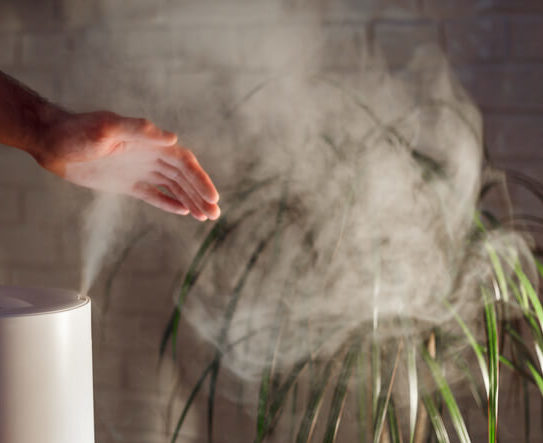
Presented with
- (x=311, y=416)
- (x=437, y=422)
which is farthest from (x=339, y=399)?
(x=437, y=422)

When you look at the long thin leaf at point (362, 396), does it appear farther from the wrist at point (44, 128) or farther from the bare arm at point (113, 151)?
the wrist at point (44, 128)

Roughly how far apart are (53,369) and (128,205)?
1.49 feet

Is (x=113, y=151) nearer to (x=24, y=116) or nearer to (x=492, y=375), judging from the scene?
(x=24, y=116)

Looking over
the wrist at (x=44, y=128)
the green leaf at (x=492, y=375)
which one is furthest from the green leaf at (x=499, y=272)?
the wrist at (x=44, y=128)

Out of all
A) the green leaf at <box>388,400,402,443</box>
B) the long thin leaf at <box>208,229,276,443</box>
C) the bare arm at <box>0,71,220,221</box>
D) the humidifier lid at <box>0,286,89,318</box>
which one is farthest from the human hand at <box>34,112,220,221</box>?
the green leaf at <box>388,400,402,443</box>

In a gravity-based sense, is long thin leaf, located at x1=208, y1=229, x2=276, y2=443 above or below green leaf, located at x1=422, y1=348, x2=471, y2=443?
above

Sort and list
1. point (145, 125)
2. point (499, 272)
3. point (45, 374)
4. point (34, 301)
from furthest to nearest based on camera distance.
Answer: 1. point (145, 125)
2. point (499, 272)
3. point (34, 301)
4. point (45, 374)

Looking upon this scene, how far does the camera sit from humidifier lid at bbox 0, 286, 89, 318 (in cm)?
70

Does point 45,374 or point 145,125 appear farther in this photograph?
point 145,125

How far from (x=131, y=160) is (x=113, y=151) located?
0.04 m

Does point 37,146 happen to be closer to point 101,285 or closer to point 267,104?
point 101,285

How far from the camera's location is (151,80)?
3.51 ft

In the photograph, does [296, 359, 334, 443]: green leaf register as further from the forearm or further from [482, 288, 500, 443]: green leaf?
the forearm

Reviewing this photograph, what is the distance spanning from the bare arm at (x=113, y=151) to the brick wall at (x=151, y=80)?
0.15 feet
